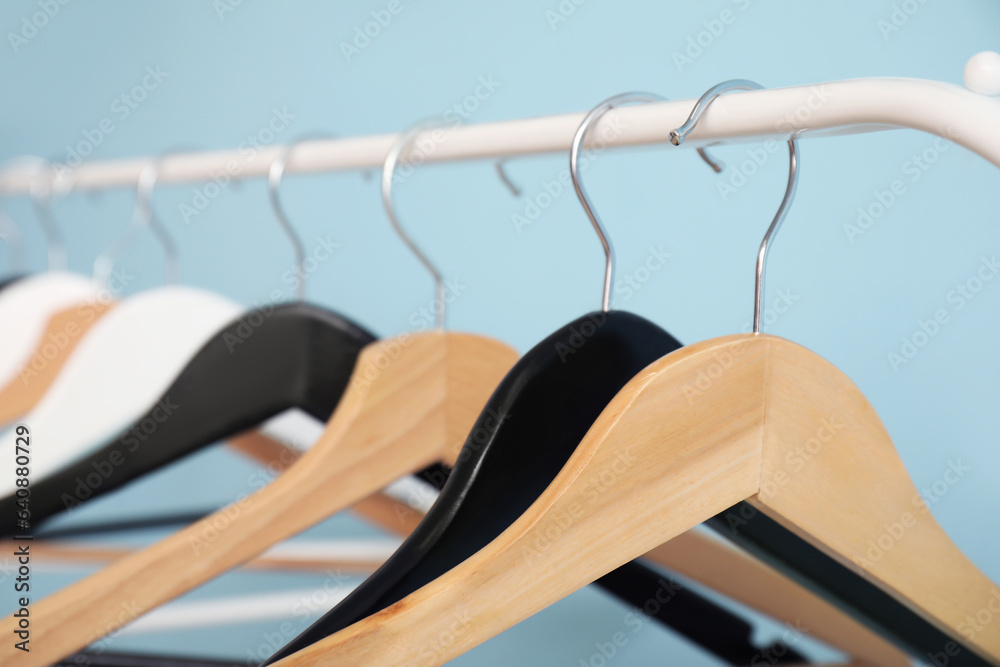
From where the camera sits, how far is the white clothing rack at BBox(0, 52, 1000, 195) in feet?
1.10

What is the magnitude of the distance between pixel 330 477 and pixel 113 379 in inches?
9.7

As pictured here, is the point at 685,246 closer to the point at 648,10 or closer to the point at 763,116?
the point at 648,10

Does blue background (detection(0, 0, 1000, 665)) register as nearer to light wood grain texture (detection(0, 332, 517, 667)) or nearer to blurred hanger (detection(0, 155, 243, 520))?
blurred hanger (detection(0, 155, 243, 520))

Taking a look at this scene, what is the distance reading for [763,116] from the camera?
43cm

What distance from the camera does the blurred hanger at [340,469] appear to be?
0.51m

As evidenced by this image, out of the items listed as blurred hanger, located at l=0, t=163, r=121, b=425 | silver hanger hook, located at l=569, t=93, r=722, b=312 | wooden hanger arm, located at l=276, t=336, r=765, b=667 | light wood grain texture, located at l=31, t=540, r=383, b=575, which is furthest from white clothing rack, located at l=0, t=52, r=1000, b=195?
light wood grain texture, located at l=31, t=540, r=383, b=575

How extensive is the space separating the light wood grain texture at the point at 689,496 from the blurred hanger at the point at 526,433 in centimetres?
3

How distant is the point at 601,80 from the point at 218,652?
1126 millimetres

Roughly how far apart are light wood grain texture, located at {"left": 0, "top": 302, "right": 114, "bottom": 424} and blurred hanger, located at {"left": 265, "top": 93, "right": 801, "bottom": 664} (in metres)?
0.56

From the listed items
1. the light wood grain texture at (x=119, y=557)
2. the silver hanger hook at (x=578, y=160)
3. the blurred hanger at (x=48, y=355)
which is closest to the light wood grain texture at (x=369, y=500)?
the light wood grain texture at (x=119, y=557)

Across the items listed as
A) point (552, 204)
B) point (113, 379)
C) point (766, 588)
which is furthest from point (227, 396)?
point (552, 204)

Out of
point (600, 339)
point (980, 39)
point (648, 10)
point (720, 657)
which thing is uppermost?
point (648, 10)

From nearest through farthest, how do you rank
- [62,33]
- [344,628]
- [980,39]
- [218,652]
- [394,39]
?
[344,628], [980,39], [394,39], [218,652], [62,33]

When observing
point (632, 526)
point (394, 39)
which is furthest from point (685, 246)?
point (632, 526)
